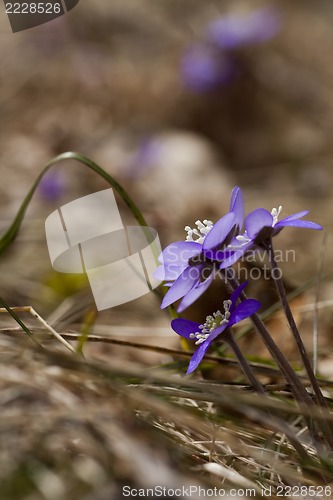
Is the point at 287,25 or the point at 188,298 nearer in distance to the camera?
the point at 188,298

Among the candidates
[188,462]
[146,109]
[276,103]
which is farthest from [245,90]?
[188,462]

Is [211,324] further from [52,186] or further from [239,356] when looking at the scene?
[52,186]

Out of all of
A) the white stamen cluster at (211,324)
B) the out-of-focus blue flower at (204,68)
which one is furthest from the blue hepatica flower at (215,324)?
the out-of-focus blue flower at (204,68)

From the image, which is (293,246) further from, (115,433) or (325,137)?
(115,433)

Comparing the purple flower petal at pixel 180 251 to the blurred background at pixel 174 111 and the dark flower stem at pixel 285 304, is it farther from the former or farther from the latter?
the blurred background at pixel 174 111

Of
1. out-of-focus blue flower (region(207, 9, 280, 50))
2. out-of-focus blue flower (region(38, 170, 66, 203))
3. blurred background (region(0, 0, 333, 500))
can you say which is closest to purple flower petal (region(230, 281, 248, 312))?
blurred background (region(0, 0, 333, 500))

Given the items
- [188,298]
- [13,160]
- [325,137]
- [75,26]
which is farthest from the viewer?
[75,26]

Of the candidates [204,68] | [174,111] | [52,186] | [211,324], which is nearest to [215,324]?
[211,324]
